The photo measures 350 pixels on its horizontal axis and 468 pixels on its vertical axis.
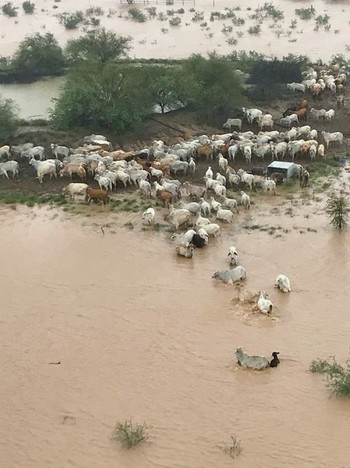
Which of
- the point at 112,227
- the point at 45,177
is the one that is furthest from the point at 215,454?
the point at 45,177

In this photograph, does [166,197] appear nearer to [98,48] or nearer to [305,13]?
[98,48]

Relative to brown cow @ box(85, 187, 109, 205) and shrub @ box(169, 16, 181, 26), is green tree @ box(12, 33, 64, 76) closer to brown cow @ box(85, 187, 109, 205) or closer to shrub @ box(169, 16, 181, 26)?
shrub @ box(169, 16, 181, 26)

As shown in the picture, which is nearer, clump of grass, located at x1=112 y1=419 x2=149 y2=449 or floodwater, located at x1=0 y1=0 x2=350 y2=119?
clump of grass, located at x1=112 y1=419 x2=149 y2=449

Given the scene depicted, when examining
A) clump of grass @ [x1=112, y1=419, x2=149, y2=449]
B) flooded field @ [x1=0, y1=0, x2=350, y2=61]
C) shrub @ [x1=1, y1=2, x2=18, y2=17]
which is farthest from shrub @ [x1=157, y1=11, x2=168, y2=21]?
clump of grass @ [x1=112, y1=419, x2=149, y2=449]

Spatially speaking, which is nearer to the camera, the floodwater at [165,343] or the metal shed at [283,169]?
the floodwater at [165,343]

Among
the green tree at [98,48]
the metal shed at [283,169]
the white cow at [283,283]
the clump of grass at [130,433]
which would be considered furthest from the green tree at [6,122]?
the clump of grass at [130,433]

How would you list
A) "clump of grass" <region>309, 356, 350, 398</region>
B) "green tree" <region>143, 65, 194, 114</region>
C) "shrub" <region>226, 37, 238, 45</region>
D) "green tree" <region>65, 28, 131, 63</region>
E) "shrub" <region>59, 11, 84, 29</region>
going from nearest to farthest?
"clump of grass" <region>309, 356, 350, 398</region> → "green tree" <region>143, 65, 194, 114</region> → "green tree" <region>65, 28, 131, 63</region> → "shrub" <region>226, 37, 238, 45</region> → "shrub" <region>59, 11, 84, 29</region>

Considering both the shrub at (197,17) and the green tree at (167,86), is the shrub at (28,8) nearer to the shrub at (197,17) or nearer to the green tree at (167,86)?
the shrub at (197,17)
